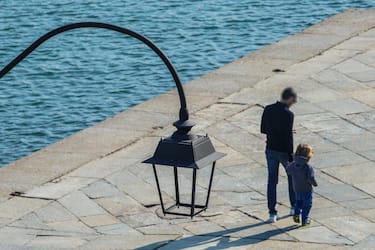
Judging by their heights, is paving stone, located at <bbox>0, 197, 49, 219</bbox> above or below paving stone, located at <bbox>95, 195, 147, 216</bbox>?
below

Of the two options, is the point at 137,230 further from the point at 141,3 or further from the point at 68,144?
the point at 141,3

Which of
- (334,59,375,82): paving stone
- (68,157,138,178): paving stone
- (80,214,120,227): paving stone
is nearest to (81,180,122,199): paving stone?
(68,157,138,178): paving stone

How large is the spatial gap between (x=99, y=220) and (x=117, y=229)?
1.35 ft

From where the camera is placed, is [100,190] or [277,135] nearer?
[277,135]

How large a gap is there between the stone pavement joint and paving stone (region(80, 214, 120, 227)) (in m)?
0.01

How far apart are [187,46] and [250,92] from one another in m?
7.85

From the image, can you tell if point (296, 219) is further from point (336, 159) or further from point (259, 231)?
point (336, 159)

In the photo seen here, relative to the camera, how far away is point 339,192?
15609 millimetres

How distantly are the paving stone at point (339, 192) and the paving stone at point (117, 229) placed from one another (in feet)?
8.45

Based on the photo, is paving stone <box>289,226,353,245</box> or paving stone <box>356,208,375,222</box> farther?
paving stone <box>356,208,375,222</box>

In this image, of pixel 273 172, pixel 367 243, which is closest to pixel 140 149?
pixel 273 172

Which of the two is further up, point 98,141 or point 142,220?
point 142,220

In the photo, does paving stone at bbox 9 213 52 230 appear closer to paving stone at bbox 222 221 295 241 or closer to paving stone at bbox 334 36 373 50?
paving stone at bbox 222 221 295 241

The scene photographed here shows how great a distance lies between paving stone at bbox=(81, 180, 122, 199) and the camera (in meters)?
15.9
